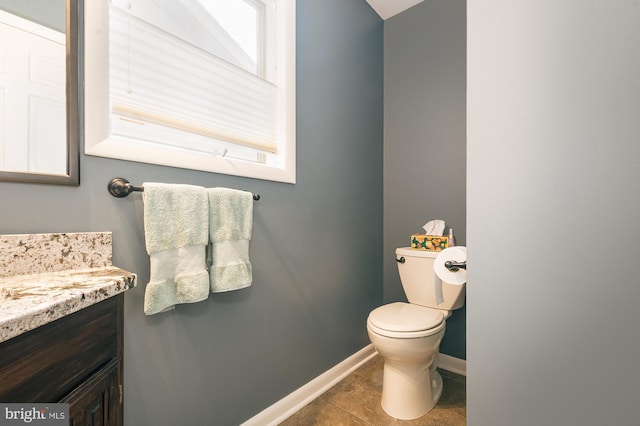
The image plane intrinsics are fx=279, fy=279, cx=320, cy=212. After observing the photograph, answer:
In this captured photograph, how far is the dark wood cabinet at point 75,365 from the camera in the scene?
0.41 m

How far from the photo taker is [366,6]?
2074 millimetres

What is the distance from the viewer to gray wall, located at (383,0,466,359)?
6.23ft

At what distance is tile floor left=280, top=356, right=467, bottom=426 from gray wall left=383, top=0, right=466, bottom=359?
358mm

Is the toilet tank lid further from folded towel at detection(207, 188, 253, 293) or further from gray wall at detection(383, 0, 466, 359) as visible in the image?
folded towel at detection(207, 188, 253, 293)

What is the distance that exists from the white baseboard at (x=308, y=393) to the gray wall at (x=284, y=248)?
0.12ft

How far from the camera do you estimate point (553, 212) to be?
33.7 inches

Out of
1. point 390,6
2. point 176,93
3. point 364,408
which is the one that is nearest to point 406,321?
point 364,408

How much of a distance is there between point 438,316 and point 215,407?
1.17 meters

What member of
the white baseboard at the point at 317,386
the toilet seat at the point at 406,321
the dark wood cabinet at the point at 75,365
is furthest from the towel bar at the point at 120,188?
the toilet seat at the point at 406,321

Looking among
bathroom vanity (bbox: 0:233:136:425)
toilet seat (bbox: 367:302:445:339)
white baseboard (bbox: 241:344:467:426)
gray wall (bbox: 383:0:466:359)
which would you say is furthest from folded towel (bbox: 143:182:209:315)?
gray wall (bbox: 383:0:466:359)

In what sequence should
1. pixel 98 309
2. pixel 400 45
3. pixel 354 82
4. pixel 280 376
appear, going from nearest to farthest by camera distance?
pixel 98 309 < pixel 280 376 < pixel 354 82 < pixel 400 45

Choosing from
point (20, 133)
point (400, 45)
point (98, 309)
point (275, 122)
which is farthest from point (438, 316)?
point (400, 45)

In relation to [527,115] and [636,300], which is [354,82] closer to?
[527,115]

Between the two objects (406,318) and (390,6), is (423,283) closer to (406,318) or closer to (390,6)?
(406,318)
